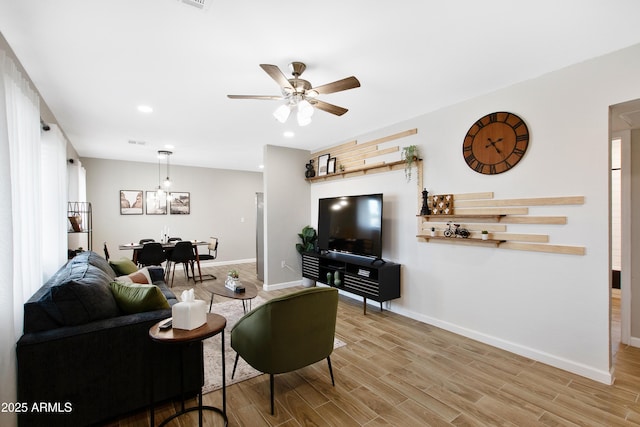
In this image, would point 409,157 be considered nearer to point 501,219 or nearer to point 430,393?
point 501,219

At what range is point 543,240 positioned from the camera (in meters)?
2.63

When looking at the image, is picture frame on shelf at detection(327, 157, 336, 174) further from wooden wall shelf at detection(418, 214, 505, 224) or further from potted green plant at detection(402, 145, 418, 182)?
wooden wall shelf at detection(418, 214, 505, 224)

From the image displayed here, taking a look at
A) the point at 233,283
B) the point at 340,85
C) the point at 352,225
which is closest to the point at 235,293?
the point at 233,283

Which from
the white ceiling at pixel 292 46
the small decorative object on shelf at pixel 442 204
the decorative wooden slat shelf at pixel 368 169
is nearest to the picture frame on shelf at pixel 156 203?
the white ceiling at pixel 292 46

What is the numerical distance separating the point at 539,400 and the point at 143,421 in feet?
9.26

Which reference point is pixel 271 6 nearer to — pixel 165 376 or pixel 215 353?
pixel 165 376

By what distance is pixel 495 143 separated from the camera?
2947 millimetres

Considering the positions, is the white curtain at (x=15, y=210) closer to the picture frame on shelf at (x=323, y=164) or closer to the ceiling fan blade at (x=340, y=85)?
the ceiling fan blade at (x=340, y=85)

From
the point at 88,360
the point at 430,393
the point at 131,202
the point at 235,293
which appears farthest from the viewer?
the point at 131,202

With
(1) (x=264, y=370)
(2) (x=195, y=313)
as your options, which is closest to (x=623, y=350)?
(1) (x=264, y=370)

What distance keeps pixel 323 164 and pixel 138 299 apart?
12.3ft

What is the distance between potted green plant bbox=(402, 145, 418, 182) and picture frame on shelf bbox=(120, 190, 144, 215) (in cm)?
616

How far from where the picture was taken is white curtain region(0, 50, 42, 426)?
1.55 metres

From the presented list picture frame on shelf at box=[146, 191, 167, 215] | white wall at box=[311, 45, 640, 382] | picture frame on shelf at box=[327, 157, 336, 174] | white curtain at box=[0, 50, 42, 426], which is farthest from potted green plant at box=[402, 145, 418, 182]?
picture frame on shelf at box=[146, 191, 167, 215]
